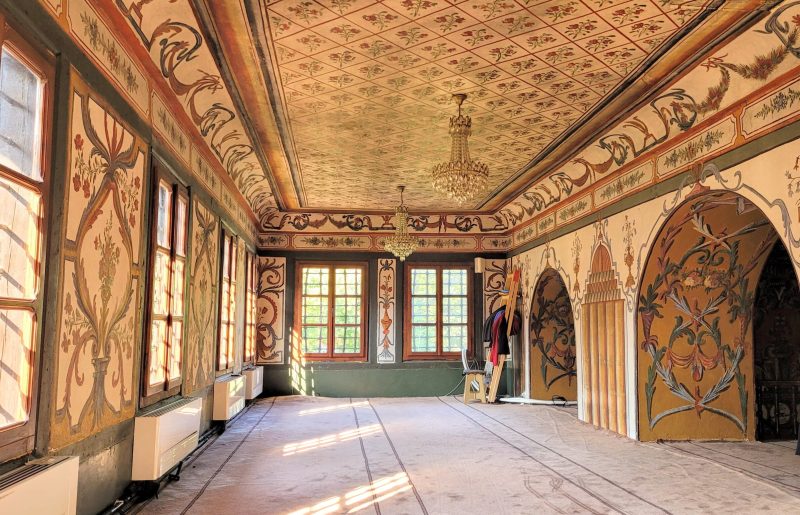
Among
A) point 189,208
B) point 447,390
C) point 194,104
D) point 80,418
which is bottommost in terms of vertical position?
point 447,390

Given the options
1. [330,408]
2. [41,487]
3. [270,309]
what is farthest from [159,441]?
[270,309]

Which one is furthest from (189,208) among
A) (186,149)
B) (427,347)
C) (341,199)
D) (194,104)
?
(427,347)

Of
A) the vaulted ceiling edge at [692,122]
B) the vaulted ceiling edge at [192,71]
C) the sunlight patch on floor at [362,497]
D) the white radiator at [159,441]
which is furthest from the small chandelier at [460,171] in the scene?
the white radiator at [159,441]

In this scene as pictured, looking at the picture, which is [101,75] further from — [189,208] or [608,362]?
[608,362]

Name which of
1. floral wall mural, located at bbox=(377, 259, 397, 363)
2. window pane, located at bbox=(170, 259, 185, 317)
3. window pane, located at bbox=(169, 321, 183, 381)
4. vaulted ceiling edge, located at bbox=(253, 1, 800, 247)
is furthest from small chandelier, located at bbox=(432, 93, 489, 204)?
floral wall mural, located at bbox=(377, 259, 397, 363)

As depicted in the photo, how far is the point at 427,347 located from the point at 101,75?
9566 millimetres

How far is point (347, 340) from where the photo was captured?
12.6 metres

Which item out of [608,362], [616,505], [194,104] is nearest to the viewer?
[616,505]

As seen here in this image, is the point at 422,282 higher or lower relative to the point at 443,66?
lower

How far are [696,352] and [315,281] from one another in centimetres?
742

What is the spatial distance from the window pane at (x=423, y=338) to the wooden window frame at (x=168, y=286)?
23.1ft

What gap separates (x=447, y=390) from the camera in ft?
41.4

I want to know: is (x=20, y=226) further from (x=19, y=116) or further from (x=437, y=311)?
(x=437, y=311)

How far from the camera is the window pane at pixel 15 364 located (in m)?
2.87
